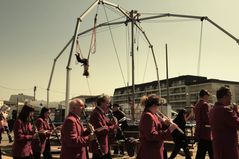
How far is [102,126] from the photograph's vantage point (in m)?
8.23

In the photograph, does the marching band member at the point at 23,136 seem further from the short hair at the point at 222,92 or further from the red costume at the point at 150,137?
the short hair at the point at 222,92

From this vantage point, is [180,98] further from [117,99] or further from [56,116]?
[56,116]

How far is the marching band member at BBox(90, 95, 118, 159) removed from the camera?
823cm

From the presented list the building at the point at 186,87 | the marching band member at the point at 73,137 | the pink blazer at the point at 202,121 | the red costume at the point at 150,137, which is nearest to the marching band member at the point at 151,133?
the red costume at the point at 150,137

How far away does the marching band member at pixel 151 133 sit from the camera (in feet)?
19.1

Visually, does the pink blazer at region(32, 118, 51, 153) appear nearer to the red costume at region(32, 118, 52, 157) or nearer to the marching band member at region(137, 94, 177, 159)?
the red costume at region(32, 118, 52, 157)

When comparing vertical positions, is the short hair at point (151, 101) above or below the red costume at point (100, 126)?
above

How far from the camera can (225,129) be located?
20.6ft

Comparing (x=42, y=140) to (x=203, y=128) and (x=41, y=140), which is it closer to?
(x=41, y=140)

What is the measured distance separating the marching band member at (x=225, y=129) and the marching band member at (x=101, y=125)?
2.67 meters

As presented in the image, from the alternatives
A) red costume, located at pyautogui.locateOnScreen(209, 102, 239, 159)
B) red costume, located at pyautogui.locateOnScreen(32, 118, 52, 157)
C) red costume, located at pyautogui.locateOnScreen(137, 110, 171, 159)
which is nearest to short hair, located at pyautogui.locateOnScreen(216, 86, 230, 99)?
red costume, located at pyautogui.locateOnScreen(209, 102, 239, 159)

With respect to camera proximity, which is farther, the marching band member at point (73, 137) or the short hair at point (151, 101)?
the short hair at point (151, 101)

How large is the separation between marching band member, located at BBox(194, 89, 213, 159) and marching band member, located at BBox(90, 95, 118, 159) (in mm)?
2360

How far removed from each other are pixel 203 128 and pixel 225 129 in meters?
3.28
